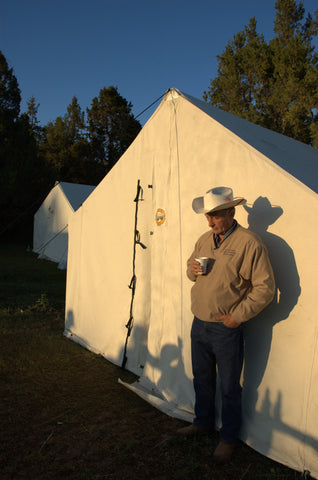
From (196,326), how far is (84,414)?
1357 millimetres

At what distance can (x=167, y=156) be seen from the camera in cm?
350

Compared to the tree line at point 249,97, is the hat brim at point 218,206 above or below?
below

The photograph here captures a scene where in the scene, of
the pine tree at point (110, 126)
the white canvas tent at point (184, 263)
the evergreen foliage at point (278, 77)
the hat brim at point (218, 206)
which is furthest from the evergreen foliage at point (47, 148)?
Result: the hat brim at point (218, 206)

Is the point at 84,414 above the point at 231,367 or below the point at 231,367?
below

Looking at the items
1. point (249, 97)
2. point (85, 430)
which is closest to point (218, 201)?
point (85, 430)

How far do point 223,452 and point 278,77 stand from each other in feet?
51.8

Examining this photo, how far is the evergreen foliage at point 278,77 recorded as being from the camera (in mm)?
13641

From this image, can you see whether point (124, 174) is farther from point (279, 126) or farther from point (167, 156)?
point (279, 126)

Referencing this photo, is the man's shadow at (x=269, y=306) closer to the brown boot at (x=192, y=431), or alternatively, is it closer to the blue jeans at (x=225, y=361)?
the blue jeans at (x=225, y=361)

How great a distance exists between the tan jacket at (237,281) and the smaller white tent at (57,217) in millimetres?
12031

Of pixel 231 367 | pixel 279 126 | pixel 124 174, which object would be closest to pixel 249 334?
pixel 231 367

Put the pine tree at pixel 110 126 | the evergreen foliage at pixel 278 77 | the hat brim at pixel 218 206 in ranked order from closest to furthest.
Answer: the hat brim at pixel 218 206, the evergreen foliage at pixel 278 77, the pine tree at pixel 110 126

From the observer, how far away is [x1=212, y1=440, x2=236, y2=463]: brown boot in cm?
237

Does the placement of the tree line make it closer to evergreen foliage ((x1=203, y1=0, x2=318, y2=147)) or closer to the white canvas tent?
evergreen foliage ((x1=203, y1=0, x2=318, y2=147))
